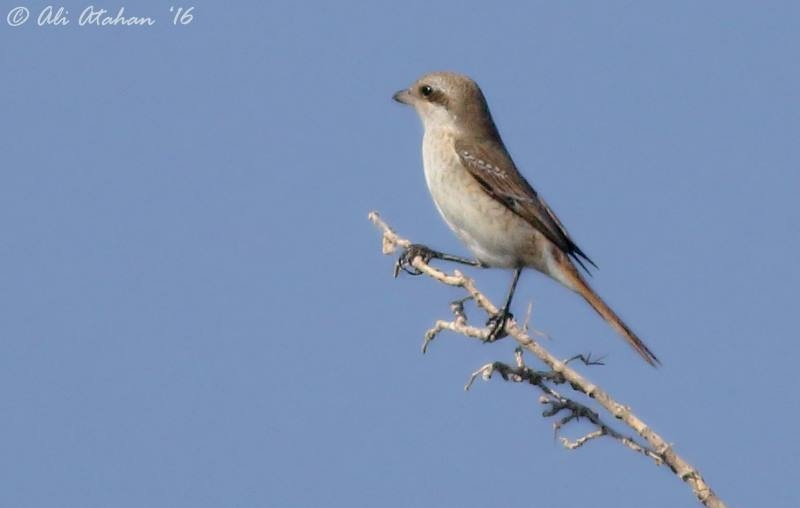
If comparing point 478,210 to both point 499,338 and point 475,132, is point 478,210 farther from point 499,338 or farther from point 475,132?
point 499,338

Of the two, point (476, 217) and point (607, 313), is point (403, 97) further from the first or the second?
point (607, 313)

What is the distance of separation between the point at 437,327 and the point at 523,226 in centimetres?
243

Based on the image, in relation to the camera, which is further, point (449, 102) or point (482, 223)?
point (449, 102)

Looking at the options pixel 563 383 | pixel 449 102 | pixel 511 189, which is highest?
pixel 449 102

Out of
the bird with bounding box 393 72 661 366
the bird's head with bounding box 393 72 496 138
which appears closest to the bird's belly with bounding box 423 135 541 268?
the bird with bounding box 393 72 661 366

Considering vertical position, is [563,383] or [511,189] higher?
[511,189]

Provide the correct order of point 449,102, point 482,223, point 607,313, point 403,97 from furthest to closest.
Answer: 1. point 403,97
2. point 449,102
3. point 482,223
4. point 607,313

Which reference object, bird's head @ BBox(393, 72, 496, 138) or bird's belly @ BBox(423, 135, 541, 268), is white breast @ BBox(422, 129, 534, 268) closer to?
bird's belly @ BBox(423, 135, 541, 268)

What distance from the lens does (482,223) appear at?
707 centimetres

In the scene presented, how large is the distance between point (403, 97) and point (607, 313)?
2285mm

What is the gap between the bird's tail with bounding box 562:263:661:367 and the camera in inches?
233

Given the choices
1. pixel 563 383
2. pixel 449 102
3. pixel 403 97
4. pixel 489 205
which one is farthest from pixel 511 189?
pixel 563 383

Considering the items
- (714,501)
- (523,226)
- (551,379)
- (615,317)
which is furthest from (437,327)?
(523,226)

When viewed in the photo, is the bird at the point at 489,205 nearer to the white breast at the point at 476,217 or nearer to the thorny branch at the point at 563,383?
the white breast at the point at 476,217
